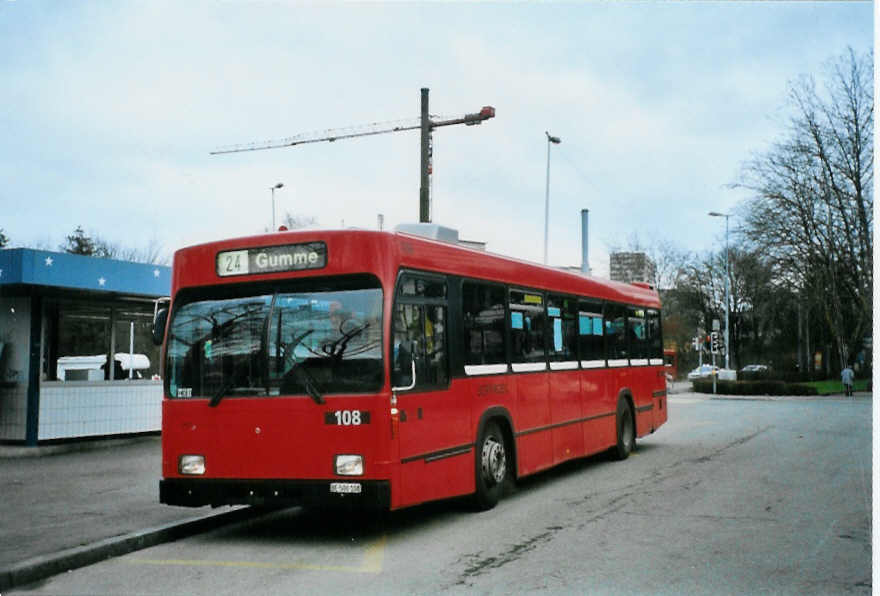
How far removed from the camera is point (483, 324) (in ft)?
33.3

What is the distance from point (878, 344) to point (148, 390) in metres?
14.2

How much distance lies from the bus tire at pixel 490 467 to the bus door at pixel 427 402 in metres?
0.20

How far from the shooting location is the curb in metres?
6.96

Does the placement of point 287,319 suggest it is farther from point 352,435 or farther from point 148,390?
point 148,390

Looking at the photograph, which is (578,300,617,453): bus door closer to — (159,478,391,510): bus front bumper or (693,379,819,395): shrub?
(159,478,391,510): bus front bumper

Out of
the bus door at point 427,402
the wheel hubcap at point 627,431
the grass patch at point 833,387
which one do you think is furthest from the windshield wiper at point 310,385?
the grass patch at point 833,387

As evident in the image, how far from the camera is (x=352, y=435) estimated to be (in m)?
8.01

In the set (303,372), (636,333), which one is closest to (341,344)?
(303,372)

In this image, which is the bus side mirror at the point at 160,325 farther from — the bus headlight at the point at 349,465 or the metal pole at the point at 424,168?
the metal pole at the point at 424,168

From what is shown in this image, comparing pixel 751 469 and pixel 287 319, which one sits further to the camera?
pixel 751 469

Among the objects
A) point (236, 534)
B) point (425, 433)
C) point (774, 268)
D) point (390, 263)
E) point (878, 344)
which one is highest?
point (774, 268)

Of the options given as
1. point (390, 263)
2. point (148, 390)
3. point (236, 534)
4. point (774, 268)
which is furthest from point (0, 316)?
point (774, 268)

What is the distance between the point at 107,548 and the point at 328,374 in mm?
2367

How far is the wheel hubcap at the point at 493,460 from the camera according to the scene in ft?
32.8
